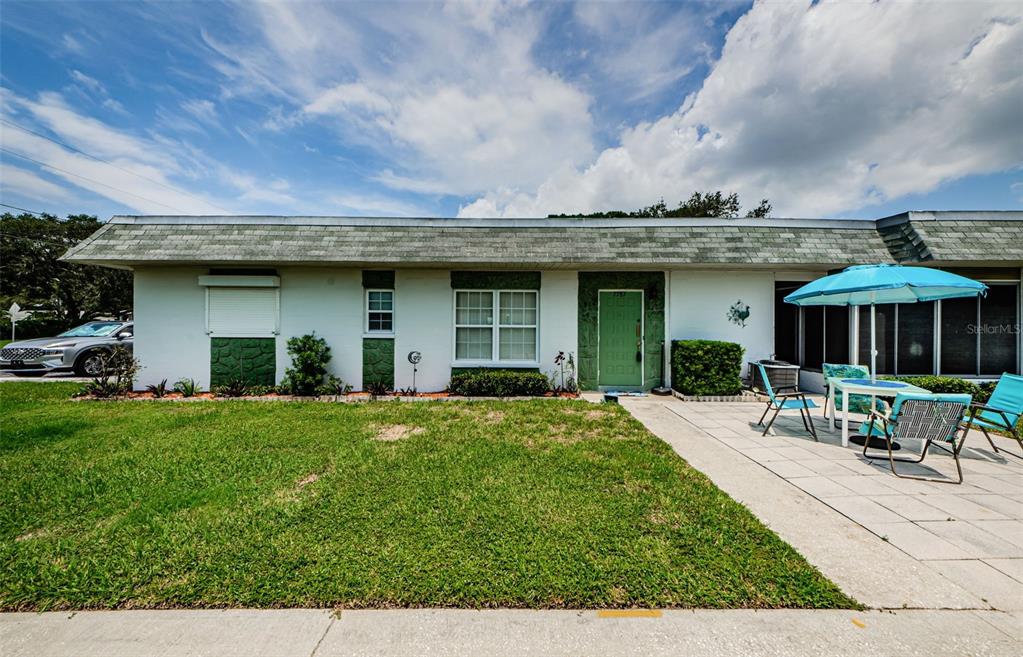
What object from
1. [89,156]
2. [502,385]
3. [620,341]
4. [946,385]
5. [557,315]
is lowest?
[502,385]

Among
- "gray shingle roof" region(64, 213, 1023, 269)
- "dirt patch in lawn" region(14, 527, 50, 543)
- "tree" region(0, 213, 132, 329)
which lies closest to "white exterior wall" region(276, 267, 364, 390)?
"gray shingle roof" region(64, 213, 1023, 269)

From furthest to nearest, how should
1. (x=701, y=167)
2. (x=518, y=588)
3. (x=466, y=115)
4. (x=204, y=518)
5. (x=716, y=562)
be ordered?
(x=701, y=167) → (x=466, y=115) → (x=204, y=518) → (x=716, y=562) → (x=518, y=588)

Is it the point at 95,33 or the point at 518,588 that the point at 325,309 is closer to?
the point at 518,588

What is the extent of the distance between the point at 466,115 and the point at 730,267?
8.50m

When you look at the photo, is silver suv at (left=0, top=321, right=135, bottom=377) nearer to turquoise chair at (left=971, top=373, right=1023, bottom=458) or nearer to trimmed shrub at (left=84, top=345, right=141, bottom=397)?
trimmed shrub at (left=84, top=345, right=141, bottom=397)

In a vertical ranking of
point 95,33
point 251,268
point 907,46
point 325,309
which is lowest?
point 325,309

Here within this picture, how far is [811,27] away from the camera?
8.10m

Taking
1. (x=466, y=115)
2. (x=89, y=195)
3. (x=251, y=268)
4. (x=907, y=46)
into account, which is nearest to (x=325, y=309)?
(x=251, y=268)

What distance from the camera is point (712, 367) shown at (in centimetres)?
823

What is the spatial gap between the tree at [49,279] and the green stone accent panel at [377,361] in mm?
27245

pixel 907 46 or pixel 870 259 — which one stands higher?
pixel 907 46

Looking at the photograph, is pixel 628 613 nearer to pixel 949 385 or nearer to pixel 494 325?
pixel 494 325

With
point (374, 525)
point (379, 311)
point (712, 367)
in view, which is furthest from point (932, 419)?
point (379, 311)

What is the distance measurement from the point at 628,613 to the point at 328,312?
28.0ft
